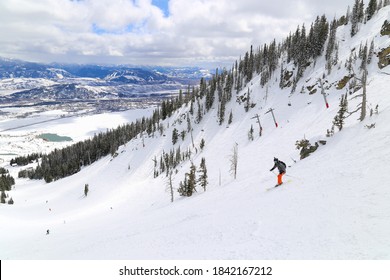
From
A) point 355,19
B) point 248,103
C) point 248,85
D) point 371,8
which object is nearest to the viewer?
point 371,8

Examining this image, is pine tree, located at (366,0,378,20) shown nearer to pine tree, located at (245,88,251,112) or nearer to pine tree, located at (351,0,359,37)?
pine tree, located at (351,0,359,37)

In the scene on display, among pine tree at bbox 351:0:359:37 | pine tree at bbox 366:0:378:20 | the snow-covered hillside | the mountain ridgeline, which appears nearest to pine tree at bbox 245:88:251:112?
the mountain ridgeline

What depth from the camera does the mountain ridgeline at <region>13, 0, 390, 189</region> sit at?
81.1m

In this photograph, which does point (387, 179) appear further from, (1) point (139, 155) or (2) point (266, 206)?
(1) point (139, 155)

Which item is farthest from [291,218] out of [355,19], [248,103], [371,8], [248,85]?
[248,85]

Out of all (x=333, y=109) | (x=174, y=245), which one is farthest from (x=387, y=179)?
(x=333, y=109)

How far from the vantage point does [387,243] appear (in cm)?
1168

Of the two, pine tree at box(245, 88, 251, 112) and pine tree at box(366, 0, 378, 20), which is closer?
pine tree at box(366, 0, 378, 20)

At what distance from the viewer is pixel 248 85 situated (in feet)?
441

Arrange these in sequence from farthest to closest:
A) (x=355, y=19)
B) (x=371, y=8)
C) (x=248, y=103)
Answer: (x=248, y=103) → (x=355, y=19) → (x=371, y=8)

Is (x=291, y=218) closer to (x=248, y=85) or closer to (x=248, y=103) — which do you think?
(x=248, y=103)

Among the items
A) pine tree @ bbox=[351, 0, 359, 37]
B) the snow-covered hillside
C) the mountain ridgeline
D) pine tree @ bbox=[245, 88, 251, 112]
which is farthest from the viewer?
pine tree @ bbox=[245, 88, 251, 112]

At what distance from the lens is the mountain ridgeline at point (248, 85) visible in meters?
Answer: 81.1
